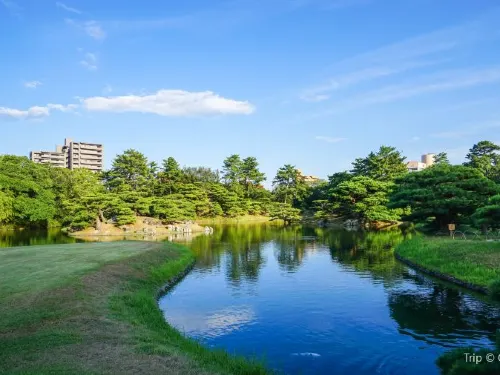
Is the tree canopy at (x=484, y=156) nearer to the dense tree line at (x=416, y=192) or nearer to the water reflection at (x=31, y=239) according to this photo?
the dense tree line at (x=416, y=192)

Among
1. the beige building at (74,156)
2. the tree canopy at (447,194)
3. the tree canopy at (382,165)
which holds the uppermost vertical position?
the beige building at (74,156)

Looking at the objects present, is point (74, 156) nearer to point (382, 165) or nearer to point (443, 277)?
point (382, 165)

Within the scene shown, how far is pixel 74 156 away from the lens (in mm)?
113188

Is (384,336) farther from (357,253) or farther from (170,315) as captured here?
(357,253)

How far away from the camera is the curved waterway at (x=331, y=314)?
32.1 ft

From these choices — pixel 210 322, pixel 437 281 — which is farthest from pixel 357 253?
pixel 210 322

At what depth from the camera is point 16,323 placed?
359 inches

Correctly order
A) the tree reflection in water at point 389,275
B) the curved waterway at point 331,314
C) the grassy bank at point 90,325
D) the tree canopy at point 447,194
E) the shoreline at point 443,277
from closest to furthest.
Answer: the grassy bank at point 90,325, the curved waterway at point 331,314, the tree reflection in water at point 389,275, the shoreline at point 443,277, the tree canopy at point 447,194

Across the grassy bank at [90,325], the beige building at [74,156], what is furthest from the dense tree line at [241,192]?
the beige building at [74,156]

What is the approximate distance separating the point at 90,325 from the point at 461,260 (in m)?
15.9

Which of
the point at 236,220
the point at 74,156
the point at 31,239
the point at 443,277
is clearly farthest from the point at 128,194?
the point at 74,156

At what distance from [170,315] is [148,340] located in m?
4.82

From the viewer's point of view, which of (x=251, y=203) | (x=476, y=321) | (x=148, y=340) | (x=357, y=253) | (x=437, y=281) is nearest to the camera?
(x=148, y=340)

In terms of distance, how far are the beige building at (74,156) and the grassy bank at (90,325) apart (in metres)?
102
